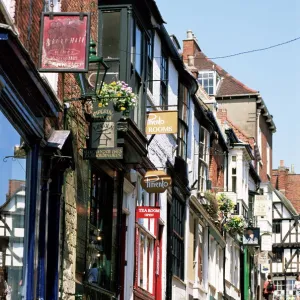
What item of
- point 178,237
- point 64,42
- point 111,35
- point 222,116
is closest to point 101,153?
point 111,35

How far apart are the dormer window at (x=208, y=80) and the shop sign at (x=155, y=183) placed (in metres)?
26.7

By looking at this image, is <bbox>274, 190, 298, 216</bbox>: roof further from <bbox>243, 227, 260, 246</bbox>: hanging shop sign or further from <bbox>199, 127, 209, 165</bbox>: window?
<bbox>199, 127, 209, 165</bbox>: window

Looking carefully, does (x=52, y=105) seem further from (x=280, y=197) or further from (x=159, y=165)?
(x=280, y=197)

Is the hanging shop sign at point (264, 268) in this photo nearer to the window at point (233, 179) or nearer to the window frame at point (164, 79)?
the window at point (233, 179)

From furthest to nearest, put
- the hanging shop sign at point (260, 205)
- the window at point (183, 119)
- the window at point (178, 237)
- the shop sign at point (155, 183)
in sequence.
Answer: the hanging shop sign at point (260, 205) < the window at point (183, 119) < the window at point (178, 237) < the shop sign at point (155, 183)

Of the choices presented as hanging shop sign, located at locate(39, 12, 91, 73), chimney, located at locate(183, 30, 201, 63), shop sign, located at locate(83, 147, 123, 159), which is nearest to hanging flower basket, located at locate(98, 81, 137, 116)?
shop sign, located at locate(83, 147, 123, 159)

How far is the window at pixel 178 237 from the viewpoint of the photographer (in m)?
28.5

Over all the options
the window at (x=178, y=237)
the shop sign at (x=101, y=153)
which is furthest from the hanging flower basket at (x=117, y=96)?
the window at (x=178, y=237)

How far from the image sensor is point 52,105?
15.7 metres

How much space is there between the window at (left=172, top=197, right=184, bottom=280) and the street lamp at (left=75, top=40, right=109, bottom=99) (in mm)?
9530

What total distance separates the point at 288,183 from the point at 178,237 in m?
44.4

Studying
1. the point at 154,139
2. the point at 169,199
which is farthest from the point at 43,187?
the point at 169,199

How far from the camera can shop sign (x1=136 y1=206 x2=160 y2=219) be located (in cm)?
2281

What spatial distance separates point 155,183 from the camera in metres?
22.5
